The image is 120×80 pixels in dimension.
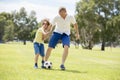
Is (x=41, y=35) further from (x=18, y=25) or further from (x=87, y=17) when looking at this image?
(x=18, y=25)

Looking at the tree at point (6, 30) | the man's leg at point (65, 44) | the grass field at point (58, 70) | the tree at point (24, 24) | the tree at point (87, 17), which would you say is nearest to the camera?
the grass field at point (58, 70)

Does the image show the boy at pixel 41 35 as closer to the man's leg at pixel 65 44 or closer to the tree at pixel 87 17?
the man's leg at pixel 65 44

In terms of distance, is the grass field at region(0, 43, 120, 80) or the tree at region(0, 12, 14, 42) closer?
the grass field at region(0, 43, 120, 80)

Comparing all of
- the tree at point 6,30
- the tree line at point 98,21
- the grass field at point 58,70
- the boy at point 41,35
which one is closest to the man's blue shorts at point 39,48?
the boy at point 41,35

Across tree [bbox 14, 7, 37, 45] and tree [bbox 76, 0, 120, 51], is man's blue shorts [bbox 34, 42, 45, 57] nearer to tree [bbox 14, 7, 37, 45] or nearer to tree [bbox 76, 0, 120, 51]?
tree [bbox 76, 0, 120, 51]

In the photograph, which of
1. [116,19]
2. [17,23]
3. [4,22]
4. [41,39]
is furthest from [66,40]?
[17,23]

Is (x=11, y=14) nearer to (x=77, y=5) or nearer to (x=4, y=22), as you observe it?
(x=4, y=22)

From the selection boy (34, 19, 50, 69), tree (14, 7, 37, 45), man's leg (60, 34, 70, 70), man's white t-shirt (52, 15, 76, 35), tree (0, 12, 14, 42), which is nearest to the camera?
man's leg (60, 34, 70, 70)

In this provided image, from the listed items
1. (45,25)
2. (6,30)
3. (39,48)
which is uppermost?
(45,25)

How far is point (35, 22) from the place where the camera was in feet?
450

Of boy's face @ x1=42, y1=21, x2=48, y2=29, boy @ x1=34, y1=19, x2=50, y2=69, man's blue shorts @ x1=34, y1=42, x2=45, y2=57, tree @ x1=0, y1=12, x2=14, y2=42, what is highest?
boy's face @ x1=42, y1=21, x2=48, y2=29

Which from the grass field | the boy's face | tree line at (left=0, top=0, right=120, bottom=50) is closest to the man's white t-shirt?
the boy's face

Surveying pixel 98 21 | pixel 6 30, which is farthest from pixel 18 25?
pixel 98 21

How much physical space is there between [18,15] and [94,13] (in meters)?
59.3
